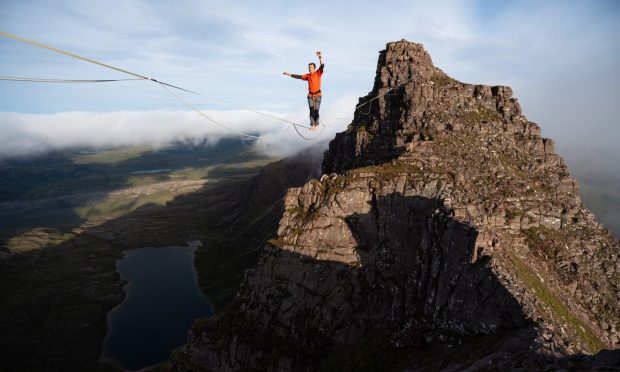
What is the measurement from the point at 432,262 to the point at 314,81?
32437mm

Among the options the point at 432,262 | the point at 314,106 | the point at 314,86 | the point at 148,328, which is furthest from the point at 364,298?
the point at 148,328

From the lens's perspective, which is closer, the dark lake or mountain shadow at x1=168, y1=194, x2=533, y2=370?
mountain shadow at x1=168, y1=194, x2=533, y2=370

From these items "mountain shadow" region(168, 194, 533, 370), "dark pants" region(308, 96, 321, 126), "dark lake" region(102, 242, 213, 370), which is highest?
Answer: "dark pants" region(308, 96, 321, 126)

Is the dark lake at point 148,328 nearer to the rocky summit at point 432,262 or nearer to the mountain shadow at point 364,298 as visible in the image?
the rocky summit at point 432,262

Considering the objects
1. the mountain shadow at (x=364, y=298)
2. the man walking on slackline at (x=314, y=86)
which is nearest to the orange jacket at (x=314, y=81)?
the man walking on slackline at (x=314, y=86)

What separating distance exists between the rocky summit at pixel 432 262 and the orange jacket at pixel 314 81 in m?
28.3

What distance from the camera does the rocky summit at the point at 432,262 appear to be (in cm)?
5072

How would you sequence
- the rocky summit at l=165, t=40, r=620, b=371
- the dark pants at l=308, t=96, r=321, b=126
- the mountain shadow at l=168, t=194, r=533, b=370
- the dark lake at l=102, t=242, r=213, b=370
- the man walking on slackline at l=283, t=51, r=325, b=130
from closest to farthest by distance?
the man walking on slackline at l=283, t=51, r=325, b=130 < the dark pants at l=308, t=96, r=321, b=126 < the rocky summit at l=165, t=40, r=620, b=371 < the mountain shadow at l=168, t=194, r=533, b=370 < the dark lake at l=102, t=242, r=213, b=370

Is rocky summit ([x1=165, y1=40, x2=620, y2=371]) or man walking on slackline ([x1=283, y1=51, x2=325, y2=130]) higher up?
man walking on slackline ([x1=283, y1=51, x2=325, y2=130])

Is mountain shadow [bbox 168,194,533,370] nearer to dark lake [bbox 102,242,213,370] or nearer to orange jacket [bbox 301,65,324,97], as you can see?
orange jacket [bbox 301,65,324,97]

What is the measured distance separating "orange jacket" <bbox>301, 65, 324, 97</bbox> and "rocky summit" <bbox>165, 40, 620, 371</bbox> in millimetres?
28336

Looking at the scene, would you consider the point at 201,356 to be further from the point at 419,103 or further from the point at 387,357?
the point at 419,103

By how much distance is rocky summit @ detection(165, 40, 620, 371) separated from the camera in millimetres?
50719

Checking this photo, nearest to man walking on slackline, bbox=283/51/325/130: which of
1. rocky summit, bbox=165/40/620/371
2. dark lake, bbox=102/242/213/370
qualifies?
rocky summit, bbox=165/40/620/371
